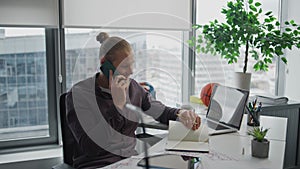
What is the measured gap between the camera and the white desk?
1.24 metres

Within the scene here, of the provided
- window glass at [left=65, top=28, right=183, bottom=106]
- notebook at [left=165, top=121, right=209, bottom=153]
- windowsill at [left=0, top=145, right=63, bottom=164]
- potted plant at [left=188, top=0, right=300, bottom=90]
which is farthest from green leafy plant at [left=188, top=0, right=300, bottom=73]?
windowsill at [left=0, top=145, right=63, bottom=164]

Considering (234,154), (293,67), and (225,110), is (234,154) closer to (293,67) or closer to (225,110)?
(225,110)

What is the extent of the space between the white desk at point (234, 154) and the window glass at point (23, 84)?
1.11 metres

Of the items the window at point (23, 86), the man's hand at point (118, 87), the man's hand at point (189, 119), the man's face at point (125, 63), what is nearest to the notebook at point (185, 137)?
the man's hand at point (189, 119)

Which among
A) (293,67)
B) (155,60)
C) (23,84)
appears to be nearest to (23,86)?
(23,84)

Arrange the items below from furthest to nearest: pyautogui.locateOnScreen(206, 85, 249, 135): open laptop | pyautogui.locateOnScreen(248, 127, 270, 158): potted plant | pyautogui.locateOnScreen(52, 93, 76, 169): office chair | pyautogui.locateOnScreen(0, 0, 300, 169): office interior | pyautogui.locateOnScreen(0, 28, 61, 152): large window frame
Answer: pyautogui.locateOnScreen(0, 28, 61, 152): large window frame < pyautogui.locateOnScreen(0, 0, 300, 169): office interior < pyautogui.locateOnScreen(206, 85, 249, 135): open laptop < pyautogui.locateOnScreen(52, 93, 76, 169): office chair < pyautogui.locateOnScreen(248, 127, 270, 158): potted plant

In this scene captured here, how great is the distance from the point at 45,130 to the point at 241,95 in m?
1.37

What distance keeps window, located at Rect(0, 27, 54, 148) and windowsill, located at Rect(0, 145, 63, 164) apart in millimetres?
81

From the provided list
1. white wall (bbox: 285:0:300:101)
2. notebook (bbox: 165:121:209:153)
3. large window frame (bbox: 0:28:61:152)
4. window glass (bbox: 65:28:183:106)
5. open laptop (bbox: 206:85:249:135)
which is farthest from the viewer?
white wall (bbox: 285:0:300:101)

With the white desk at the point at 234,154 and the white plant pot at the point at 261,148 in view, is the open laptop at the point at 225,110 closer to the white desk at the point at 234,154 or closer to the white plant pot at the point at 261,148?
the white desk at the point at 234,154

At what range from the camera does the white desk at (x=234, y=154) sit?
1.24 m

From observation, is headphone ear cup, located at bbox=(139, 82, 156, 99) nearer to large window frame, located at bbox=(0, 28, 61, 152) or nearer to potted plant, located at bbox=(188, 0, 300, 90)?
potted plant, located at bbox=(188, 0, 300, 90)

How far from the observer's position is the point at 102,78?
4.34ft

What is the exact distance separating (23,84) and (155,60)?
4.36ft
